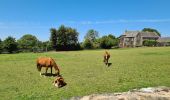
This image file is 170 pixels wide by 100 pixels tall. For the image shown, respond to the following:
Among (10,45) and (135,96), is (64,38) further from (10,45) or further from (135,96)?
(135,96)

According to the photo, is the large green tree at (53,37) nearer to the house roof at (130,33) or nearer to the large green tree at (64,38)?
the large green tree at (64,38)

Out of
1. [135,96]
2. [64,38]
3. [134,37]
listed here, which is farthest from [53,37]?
[135,96]

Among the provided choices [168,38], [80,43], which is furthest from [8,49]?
[168,38]

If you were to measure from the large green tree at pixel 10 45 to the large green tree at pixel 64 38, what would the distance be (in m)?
14.1

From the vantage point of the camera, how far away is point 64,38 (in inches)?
3851

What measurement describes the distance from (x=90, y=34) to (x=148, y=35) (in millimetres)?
28839

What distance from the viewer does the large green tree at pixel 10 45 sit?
276 feet

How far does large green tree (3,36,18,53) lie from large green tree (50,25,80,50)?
14.1m

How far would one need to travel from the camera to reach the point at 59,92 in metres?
15.7

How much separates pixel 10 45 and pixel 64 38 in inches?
795

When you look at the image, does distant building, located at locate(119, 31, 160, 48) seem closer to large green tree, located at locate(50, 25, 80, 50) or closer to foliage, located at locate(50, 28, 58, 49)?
large green tree, located at locate(50, 25, 80, 50)

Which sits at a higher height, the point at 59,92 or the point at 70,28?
the point at 70,28

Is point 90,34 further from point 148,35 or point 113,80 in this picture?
point 113,80

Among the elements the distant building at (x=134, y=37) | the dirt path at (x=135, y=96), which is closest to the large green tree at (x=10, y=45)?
the distant building at (x=134, y=37)
